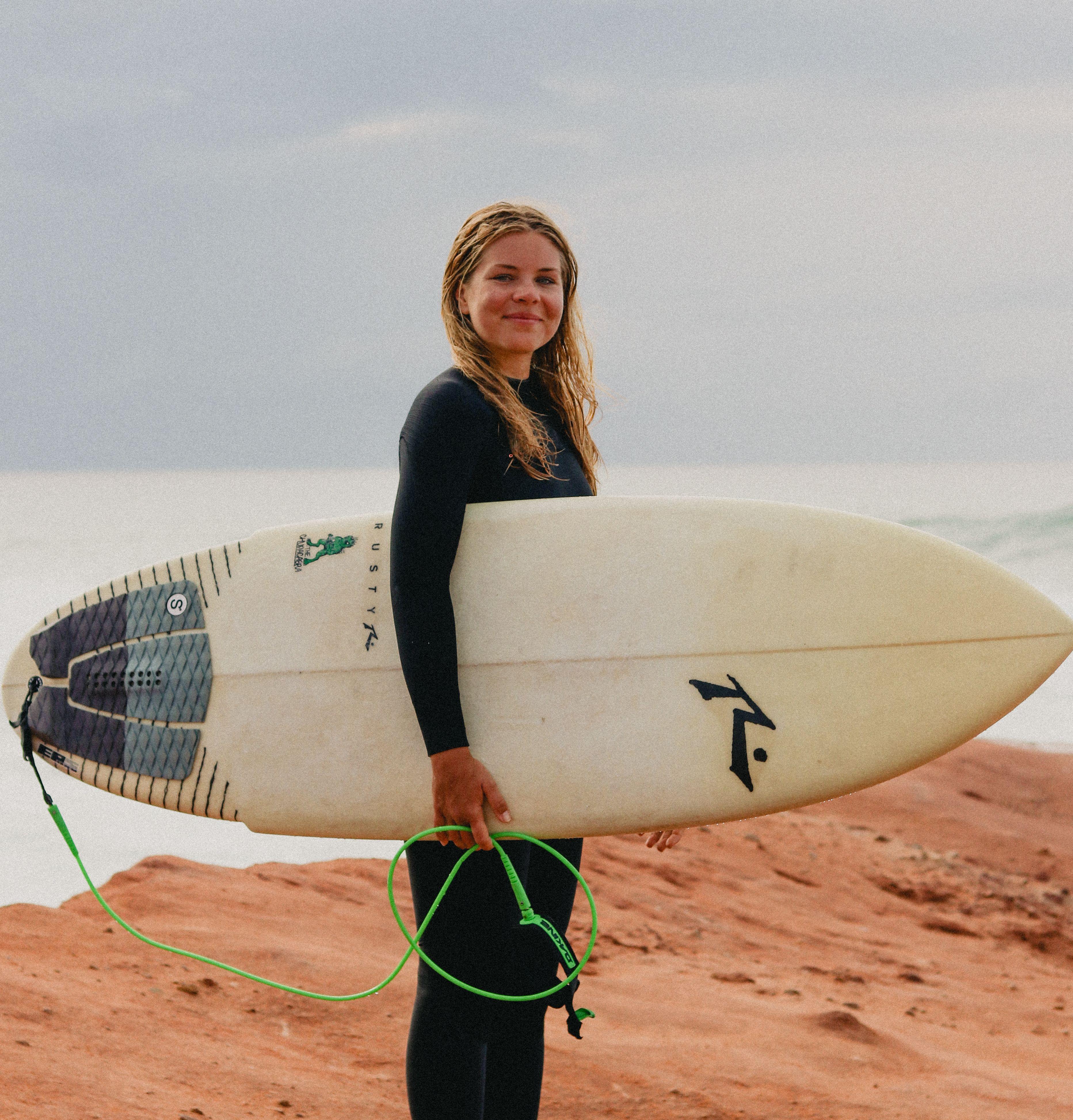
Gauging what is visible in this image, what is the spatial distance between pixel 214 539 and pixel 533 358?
21313 mm

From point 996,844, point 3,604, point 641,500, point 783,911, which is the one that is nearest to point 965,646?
point 641,500

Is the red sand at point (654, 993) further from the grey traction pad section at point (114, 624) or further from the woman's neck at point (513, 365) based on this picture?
the woman's neck at point (513, 365)

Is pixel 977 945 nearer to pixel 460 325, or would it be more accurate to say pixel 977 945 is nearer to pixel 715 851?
pixel 715 851

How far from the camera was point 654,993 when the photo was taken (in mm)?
3260

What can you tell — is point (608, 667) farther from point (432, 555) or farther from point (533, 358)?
point (533, 358)

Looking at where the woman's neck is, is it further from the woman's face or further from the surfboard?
the surfboard

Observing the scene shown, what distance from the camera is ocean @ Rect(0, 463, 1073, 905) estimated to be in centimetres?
472

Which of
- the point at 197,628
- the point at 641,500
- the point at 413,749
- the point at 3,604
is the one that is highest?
the point at 641,500

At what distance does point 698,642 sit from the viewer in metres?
1.81

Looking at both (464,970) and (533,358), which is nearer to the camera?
(464,970)

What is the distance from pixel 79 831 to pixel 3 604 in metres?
10.1

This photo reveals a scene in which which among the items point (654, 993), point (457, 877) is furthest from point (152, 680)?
point (654, 993)

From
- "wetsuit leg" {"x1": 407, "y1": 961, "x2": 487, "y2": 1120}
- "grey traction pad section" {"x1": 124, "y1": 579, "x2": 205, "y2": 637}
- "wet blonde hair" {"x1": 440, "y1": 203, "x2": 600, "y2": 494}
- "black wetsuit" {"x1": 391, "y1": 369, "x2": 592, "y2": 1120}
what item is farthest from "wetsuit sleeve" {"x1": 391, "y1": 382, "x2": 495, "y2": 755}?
"grey traction pad section" {"x1": 124, "y1": 579, "x2": 205, "y2": 637}

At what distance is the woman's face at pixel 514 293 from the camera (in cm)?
166
